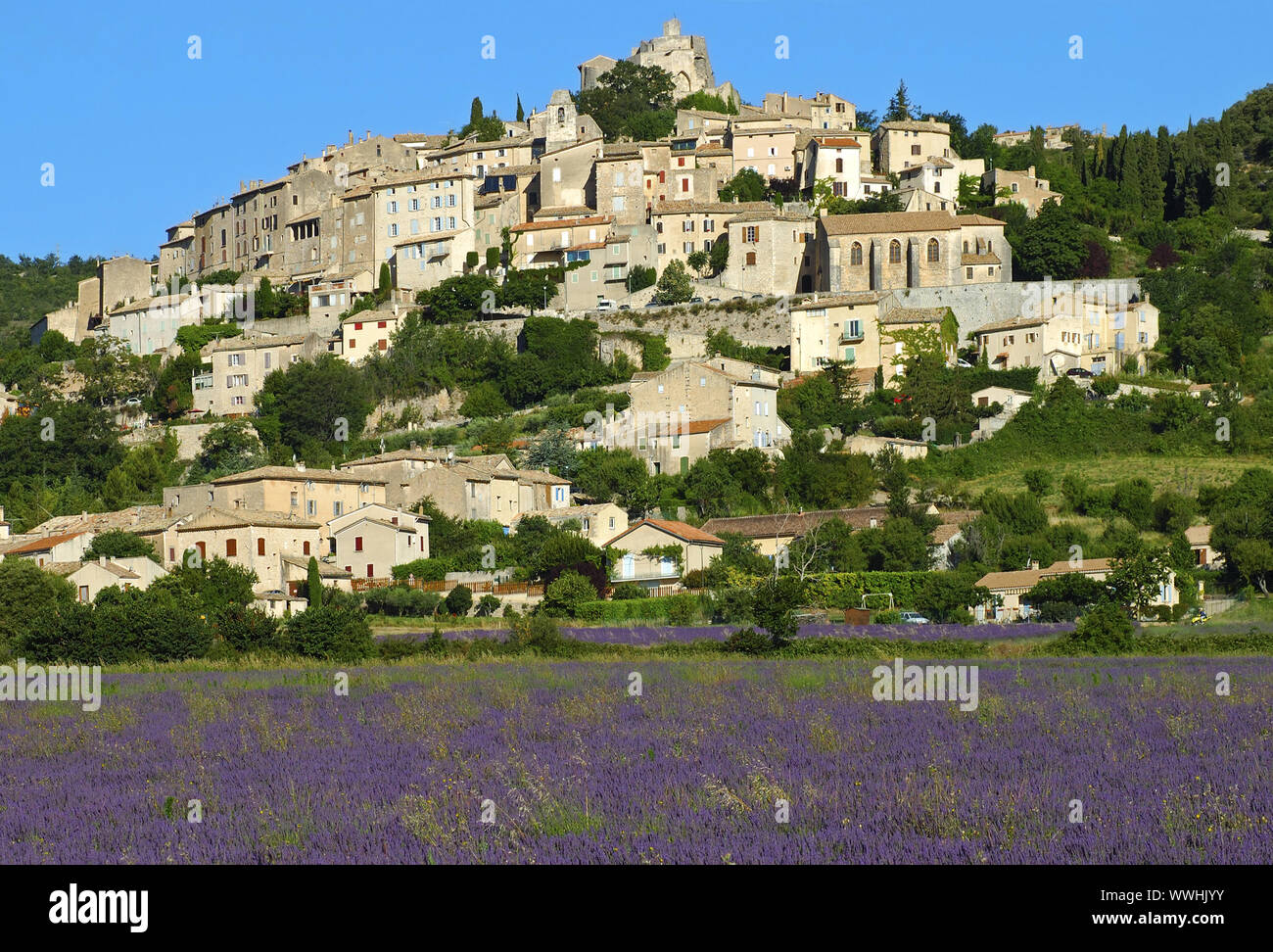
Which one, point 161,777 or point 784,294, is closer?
point 161,777

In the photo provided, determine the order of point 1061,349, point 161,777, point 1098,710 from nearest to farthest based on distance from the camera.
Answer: point 161,777 → point 1098,710 → point 1061,349

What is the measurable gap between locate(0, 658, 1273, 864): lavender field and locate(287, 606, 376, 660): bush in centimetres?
904

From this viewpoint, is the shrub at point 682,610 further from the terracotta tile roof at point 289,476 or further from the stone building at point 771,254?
the stone building at point 771,254

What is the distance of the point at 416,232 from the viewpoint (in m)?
84.7

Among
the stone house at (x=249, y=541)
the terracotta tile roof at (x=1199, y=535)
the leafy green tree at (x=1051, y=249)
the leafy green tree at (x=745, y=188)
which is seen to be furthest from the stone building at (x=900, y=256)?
the stone house at (x=249, y=541)

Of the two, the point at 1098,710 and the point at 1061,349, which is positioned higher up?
the point at 1061,349

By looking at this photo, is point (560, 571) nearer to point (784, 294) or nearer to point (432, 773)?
point (784, 294)

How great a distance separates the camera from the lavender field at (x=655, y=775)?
10.5 metres

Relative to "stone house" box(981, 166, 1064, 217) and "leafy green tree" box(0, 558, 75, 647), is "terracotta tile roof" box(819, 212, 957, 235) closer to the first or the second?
"stone house" box(981, 166, 1064, 217)

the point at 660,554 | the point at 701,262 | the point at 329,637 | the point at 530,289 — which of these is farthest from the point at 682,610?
the point at 701,262

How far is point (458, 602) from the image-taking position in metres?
46.3

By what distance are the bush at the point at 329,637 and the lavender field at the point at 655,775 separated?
9.04m
